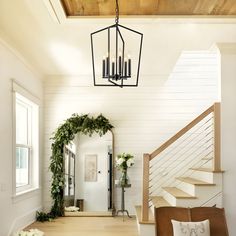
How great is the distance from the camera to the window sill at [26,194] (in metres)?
5.19

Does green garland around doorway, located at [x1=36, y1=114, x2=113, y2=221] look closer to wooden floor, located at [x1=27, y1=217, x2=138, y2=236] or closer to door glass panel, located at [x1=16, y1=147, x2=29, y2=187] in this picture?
wooden floor, located at [x1=27, y1=217, x2=138, y2=236]

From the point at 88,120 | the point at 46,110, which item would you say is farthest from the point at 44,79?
the point at 88,120

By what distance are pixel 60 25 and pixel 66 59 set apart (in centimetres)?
167

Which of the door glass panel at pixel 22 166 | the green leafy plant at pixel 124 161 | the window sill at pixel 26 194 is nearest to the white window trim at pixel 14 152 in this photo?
the window sill at pixel 26 194

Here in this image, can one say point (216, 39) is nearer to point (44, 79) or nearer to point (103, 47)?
point (103, 47)

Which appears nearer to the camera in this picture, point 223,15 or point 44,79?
point 223,15

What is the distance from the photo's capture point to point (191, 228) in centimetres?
387

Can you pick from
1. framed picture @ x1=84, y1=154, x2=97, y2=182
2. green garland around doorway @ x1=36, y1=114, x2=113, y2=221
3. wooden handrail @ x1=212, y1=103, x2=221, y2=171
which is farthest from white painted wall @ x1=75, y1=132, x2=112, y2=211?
wooden handrail @ x1=212, y1=103, x2=221, y2=171

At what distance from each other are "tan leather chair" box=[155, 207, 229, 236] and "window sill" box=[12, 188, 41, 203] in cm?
225

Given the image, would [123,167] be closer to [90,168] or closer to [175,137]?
[90,168]

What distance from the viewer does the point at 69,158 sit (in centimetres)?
683

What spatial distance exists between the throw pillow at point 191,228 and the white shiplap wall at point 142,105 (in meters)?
2.92

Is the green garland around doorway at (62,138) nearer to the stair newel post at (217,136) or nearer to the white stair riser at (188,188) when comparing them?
the white stair riser at (188,188)

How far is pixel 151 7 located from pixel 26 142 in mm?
3667
